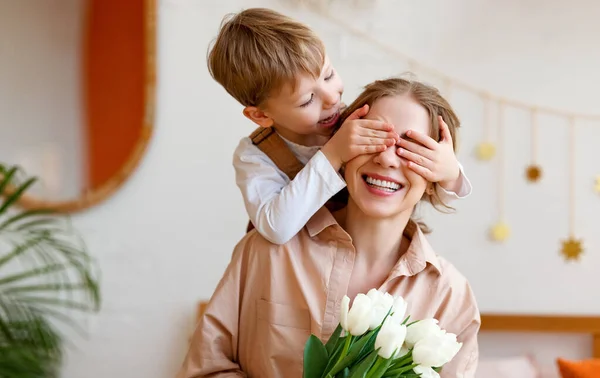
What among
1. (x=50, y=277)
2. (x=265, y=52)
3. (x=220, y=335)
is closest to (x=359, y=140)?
(x=265, y=52)

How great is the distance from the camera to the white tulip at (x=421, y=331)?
110 centimetres

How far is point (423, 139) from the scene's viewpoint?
4.35ft

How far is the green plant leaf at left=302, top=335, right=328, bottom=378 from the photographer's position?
3.84ft

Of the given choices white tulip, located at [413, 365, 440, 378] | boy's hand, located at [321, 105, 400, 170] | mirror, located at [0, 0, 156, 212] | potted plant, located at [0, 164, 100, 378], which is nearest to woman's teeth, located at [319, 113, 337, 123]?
boy's hand, located at [321, 105, 400, 170]

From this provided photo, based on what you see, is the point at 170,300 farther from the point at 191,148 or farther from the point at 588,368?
the point at 588,368

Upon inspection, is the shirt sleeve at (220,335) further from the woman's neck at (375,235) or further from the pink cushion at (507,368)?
the pink cushion at (507,368)

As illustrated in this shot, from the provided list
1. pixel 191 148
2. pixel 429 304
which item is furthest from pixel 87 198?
pixel 429 304

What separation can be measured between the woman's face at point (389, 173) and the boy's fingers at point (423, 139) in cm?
2

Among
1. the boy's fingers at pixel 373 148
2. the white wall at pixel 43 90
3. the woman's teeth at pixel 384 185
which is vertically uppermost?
the white wall at pixel 43 90

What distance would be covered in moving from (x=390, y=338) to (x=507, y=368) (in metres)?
1.46

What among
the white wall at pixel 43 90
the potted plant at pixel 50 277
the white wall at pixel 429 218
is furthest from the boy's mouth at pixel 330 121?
the white wall at pixel 43 90

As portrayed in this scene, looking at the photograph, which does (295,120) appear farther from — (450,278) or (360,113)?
(450,278)

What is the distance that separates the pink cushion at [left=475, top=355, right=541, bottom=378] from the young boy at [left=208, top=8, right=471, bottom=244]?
3.48ft

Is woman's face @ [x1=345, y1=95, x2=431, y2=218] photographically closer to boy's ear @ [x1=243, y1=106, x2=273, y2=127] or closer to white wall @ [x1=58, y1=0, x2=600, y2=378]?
boy's ear @ [x1=243, y1=106, x2=273, y2=127]
